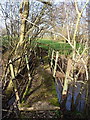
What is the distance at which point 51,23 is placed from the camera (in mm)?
4379

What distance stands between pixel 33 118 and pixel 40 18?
2.53 meters

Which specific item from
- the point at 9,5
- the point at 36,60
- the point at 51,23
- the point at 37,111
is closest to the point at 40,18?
the point at 51,23

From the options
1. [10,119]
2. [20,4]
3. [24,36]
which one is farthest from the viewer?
[24,36]

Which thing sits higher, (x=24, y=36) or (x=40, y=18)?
(x=40, y=18)

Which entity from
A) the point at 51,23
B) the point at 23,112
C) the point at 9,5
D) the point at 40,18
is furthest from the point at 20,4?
the point at 23,112

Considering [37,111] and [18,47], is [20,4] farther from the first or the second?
[37,111]

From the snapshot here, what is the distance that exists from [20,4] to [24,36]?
830 millimetres

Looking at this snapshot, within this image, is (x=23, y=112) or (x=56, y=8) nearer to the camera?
(x=23, y=112)

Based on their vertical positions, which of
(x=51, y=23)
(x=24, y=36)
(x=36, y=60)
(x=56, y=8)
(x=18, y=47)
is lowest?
(x=36, y=60)

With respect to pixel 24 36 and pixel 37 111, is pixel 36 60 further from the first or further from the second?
pixel 37 111

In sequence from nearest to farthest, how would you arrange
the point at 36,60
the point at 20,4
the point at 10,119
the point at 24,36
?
the point at 10,119
the point at 20,4
the point at 24,36
the point at 36,60

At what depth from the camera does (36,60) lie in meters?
7.45

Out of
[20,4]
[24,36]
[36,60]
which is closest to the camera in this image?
[20,4]

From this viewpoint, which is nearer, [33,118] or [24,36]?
[33,118]
